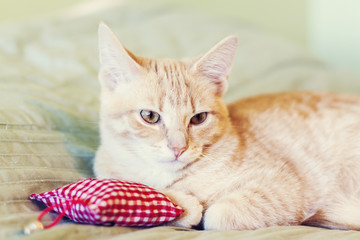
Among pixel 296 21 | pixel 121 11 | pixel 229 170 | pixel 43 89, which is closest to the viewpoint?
pixel 229 170

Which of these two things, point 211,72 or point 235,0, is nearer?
point 211,72

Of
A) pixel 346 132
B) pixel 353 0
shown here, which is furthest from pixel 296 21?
pixel 346 132

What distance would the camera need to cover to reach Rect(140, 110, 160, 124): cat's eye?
147cm

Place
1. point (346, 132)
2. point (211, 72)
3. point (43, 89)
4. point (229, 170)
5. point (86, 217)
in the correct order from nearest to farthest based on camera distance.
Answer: point (86, 217), point (229, 170), point (211, 72), point (346, 132), point (43, 89)

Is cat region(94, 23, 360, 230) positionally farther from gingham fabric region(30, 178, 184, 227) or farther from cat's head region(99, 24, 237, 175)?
gingham fabric region(30, 178, 184, 227)

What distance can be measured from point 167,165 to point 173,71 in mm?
385

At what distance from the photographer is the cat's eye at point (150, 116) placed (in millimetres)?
1467

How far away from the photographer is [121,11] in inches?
116

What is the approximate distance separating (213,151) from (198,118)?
0.14 meters

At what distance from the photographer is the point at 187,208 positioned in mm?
1375

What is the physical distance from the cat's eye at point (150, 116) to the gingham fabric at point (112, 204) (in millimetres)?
268

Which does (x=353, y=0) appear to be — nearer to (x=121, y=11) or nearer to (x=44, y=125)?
(x=121, y=11)

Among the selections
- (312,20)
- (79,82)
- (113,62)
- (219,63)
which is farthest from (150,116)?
(312,20)

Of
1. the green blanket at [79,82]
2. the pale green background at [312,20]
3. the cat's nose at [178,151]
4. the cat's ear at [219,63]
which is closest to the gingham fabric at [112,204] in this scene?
the green blanket at [79,82]
